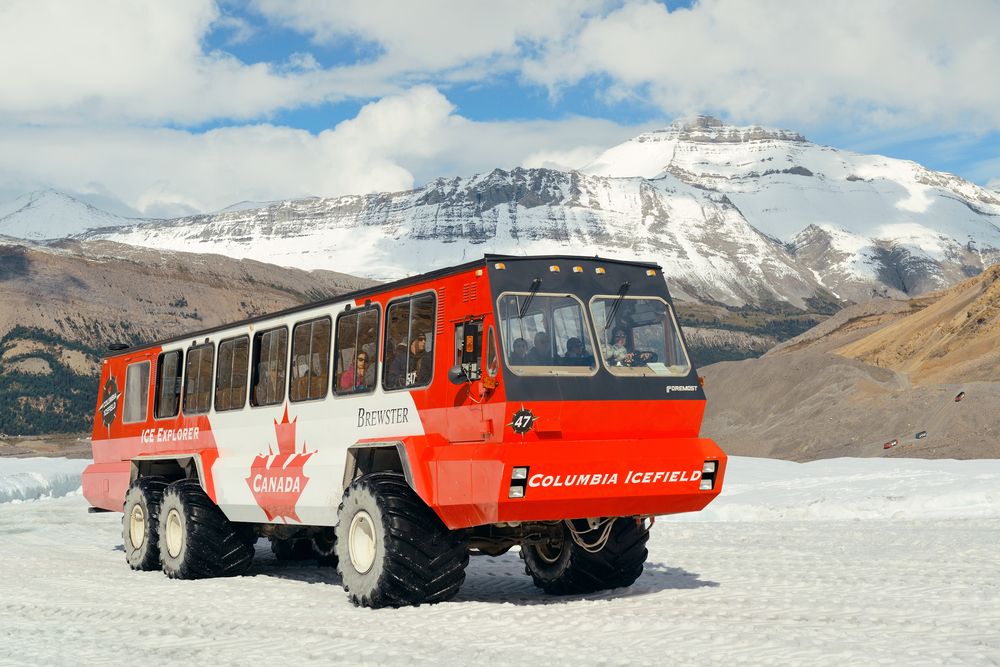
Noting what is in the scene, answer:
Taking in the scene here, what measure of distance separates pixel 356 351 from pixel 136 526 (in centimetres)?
563

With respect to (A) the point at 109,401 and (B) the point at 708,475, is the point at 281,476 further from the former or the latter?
(A) the point at 109,401

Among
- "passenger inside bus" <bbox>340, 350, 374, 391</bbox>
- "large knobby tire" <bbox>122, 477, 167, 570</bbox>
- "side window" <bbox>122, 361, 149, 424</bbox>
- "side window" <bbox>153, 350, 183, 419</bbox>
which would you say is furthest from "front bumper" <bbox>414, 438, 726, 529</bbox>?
"side window" <bbox>122, 361, 149, 424</bbox>

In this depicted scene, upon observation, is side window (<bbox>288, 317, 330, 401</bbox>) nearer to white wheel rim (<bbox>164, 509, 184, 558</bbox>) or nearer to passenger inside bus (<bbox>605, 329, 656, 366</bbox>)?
white wheel rim (<bbox>164, 509, 184, 558</bbox>)

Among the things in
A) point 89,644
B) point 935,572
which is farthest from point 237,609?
point 935,572

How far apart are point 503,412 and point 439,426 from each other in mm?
913

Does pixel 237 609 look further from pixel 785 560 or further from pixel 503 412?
pixel 785 560

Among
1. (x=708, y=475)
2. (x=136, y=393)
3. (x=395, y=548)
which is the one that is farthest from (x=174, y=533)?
(x=708, y=475)

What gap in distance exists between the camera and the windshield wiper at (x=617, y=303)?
10961 millimetres

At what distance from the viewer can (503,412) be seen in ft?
32.8

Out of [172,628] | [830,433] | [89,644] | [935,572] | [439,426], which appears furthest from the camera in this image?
[830,433]

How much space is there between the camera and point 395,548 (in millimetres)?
10531

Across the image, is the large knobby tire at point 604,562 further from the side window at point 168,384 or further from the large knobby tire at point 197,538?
the side window at point 168,384

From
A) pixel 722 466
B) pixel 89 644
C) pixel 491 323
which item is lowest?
pixel 89 644

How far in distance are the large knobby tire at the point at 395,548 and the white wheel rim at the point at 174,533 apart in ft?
13.8
